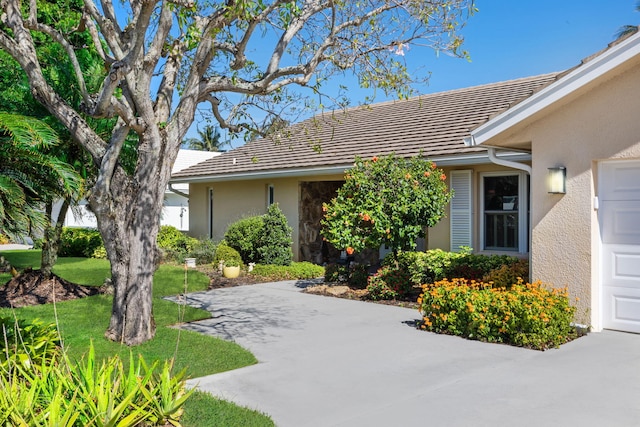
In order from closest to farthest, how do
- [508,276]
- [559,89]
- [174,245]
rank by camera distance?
1. [559,89]
2. [508,276]
3. [174,245]

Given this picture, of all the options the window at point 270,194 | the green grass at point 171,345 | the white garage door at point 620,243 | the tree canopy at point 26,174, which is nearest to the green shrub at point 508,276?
the white garage door at point 620,243

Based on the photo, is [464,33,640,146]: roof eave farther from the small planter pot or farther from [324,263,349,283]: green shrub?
the small planter pot

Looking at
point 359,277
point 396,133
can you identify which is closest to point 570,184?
point 359,277

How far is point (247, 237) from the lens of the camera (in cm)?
1622

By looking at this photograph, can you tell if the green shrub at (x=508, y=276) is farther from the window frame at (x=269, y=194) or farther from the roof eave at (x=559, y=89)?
the window frame at (x=269, y=194)

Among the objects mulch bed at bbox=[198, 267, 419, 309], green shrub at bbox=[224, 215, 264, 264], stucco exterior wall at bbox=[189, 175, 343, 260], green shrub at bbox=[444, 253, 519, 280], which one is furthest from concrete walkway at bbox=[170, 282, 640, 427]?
stucco exterior wall at bbox=[189, 175, 343, 260]

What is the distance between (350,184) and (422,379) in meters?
6.34

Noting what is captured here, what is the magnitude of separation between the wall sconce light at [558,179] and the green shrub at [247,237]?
30.1ft

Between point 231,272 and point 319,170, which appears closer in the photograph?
point 231,272

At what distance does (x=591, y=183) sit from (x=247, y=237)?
10015 millimetres

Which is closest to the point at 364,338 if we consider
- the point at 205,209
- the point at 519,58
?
the point at 519,58

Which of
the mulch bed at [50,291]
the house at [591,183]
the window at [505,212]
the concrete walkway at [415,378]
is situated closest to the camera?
the concrete walkway at [415,378]

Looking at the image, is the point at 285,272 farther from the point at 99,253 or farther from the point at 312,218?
the point at 99,253

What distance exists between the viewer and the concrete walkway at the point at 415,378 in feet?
17.1
